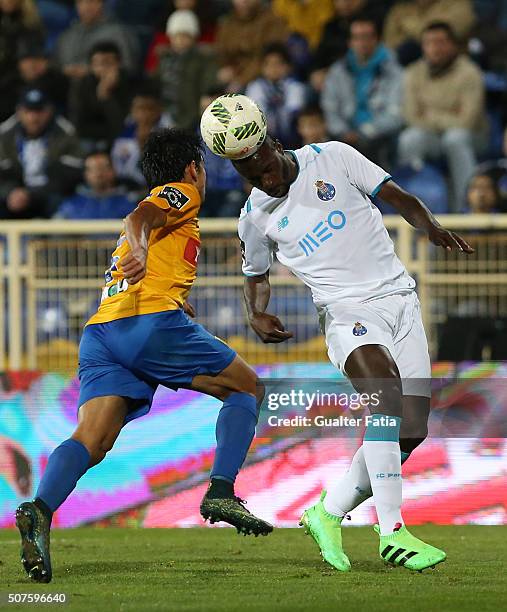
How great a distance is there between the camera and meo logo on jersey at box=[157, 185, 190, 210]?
20.4ft

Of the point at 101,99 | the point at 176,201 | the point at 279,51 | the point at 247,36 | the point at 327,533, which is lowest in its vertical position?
the point at 327,533

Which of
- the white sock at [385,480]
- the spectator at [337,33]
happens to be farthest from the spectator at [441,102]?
the white sock at [385,480]

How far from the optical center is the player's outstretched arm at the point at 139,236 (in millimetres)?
5715

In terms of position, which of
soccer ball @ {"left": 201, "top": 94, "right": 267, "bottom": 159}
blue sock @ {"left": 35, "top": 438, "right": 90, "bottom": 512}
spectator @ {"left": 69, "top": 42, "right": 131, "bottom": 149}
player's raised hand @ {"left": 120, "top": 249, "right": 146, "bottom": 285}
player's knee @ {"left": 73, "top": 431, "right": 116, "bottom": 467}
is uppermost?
spectator @ {"left": 69, "top": 42, "right": 131, "bottom": 149}

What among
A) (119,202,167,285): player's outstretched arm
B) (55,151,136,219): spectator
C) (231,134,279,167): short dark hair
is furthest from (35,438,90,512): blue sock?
(55,151,136,219): spectator

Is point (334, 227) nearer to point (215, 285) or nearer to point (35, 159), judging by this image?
point (215, 285)

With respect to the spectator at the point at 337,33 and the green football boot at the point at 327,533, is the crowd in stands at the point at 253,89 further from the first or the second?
the green football boot at the point at 327,533

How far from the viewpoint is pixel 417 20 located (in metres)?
14.4

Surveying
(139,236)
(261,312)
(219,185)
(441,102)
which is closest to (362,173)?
(261,312)

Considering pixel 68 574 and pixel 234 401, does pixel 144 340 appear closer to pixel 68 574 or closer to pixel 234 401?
pixel 234 401

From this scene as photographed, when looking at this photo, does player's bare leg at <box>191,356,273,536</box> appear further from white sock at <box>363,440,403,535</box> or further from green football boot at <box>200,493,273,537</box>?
white sock at <box>363,440,403,535</box>

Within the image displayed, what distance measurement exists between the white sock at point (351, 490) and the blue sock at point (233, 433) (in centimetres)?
51

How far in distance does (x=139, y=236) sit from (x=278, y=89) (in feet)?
26.2

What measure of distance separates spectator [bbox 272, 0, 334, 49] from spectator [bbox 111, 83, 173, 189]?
2.04 meters
